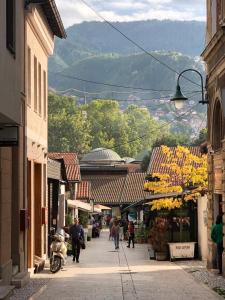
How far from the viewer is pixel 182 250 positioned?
92.1 feet

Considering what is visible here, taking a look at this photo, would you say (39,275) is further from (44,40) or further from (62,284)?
(44,40)

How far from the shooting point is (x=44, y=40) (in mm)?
25984

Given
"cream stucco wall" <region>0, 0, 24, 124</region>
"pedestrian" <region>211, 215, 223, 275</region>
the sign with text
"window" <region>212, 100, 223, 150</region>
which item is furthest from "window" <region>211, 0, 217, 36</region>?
the sign with text

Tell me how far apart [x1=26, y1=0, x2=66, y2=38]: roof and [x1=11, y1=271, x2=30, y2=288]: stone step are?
7.02 meters

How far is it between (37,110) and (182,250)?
7474 mm

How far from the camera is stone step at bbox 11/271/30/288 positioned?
60.1 ft

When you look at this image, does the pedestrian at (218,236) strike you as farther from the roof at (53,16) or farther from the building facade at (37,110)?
the roof at (53,16)

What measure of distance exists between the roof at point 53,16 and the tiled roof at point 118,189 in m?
48.8

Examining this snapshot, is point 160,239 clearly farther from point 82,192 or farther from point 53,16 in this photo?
point 82,192

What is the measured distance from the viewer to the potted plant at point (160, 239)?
28.3 metres

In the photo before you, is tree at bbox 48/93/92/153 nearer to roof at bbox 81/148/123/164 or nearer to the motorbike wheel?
roof at bbox 81/148/123/164

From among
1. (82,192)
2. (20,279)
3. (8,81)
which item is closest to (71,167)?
(82,192)

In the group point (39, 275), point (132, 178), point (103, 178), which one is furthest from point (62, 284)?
point (103, 178)

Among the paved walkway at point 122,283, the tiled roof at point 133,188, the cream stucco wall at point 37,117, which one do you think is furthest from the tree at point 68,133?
the paved walkway at point 122,283
